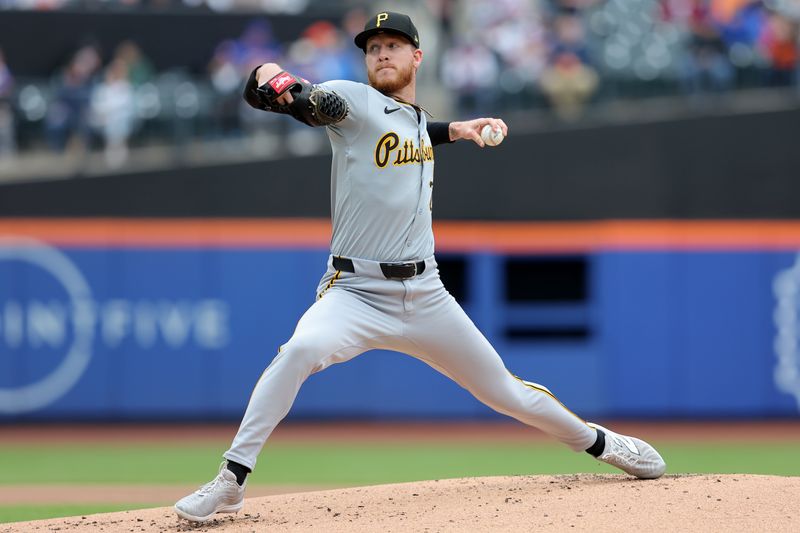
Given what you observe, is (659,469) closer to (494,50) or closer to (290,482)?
(290,482)

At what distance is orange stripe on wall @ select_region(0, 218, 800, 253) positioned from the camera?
11.4 metres

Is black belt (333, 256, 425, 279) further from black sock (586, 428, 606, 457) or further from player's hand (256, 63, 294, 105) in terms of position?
black sock (586, 428, 606, 457)

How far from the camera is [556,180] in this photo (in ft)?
39.2

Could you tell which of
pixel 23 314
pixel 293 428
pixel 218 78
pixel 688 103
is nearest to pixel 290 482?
pixel 293 428

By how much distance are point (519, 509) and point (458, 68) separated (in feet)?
26.2

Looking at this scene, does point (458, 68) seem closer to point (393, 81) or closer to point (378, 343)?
point (393, 81)

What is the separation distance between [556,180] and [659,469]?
700 cm

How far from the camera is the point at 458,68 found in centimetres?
1206

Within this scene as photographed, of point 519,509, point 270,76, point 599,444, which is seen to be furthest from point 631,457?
point 270,76

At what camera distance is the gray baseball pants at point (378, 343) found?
441 cm

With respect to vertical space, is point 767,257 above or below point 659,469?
above

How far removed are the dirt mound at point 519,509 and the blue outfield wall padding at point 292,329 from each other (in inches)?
243

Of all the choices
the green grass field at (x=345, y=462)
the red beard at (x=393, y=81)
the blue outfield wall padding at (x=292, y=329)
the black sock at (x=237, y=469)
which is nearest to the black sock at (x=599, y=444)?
the black sock at (x=237, y=469)

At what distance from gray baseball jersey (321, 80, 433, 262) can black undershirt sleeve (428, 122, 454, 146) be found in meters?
0.26
